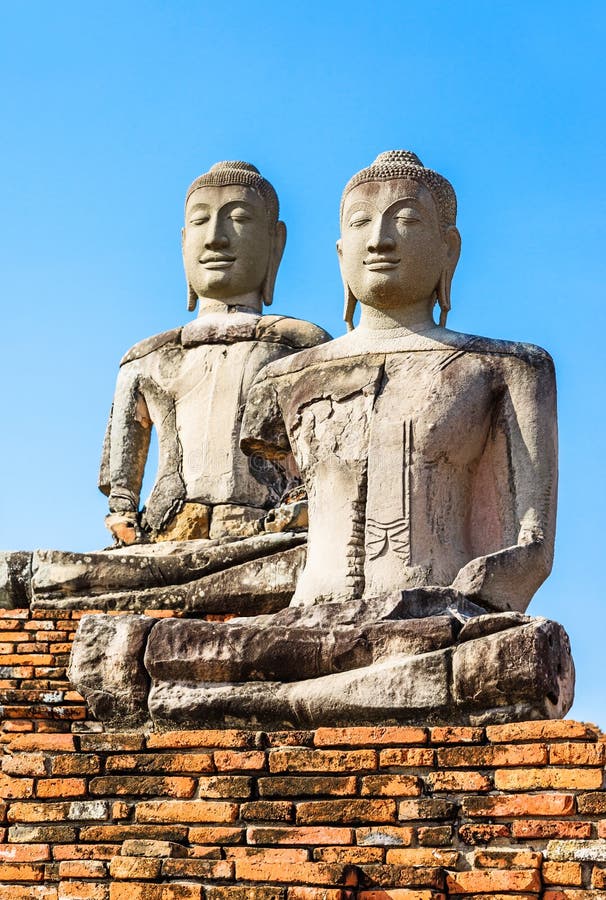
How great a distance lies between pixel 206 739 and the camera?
8.33m

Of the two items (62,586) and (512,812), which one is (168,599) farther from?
(512,812)

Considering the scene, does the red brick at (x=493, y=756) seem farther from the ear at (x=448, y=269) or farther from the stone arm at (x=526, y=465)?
the ear at (x=448, y=269)

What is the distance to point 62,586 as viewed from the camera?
11594 millimetres

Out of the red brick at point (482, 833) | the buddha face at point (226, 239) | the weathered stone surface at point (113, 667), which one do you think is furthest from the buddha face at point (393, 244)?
the buddha face at point (226, 239)

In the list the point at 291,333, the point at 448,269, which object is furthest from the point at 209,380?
the point at 448,269

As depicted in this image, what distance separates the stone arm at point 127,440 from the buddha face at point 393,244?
3.50 metres

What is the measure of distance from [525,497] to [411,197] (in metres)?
1.72

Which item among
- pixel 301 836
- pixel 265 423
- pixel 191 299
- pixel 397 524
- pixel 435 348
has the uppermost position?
pixel 191 299

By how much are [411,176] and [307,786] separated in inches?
139

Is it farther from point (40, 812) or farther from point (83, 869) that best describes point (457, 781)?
point (40, 812)

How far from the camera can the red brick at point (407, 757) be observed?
794 cm

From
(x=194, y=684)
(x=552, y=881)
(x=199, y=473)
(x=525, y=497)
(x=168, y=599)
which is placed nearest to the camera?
(x=552, y=881)

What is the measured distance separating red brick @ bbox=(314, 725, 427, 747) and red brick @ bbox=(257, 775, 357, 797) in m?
0.17

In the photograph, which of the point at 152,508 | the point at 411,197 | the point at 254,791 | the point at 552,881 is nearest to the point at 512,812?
the point at 552,881
